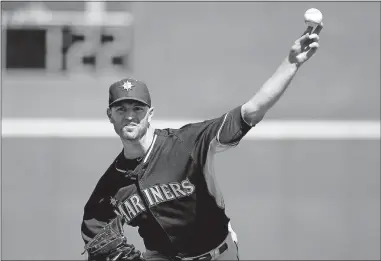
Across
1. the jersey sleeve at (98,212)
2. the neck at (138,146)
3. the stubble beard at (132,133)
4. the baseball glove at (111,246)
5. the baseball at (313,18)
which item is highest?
the baseball at (313,18)

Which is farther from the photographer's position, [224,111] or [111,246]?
[224,111]

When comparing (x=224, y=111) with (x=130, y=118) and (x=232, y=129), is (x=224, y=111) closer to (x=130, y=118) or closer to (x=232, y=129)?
(x=130, y=118)

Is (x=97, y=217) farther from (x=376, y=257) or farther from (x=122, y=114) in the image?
(x=376, y=257)

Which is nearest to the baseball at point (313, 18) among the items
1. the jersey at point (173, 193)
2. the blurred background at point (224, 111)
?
the jersey at point (173, 193)

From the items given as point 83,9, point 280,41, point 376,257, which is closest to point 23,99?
point 83,9

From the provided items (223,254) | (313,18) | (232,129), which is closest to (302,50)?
(313,18)

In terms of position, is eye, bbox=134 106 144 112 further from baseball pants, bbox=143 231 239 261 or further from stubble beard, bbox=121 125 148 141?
baseball pants, bbox=143 231 239 261

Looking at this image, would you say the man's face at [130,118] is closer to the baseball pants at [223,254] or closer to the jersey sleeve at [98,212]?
the jersey sleeve at [98,212]
